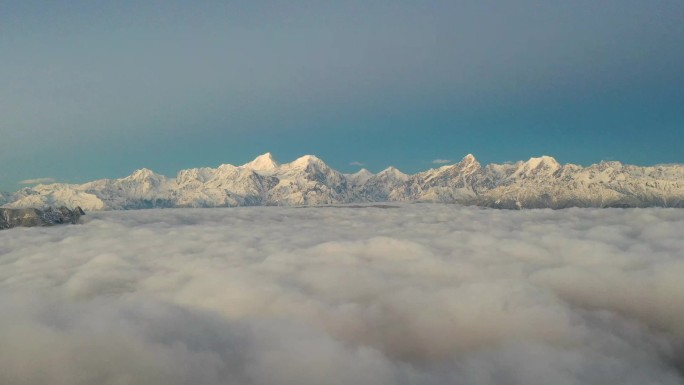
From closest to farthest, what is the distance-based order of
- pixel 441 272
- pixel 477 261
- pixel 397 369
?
pixel 397 369 → pixel 441 272 → pixel 477 261

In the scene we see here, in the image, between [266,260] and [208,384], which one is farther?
[266,260]

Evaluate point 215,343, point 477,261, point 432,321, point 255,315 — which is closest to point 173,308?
point 255,315

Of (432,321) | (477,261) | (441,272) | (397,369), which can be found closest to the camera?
(397,369)

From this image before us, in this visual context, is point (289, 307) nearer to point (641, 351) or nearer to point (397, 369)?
point (397, 369)

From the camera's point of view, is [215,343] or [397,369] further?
[215,343]

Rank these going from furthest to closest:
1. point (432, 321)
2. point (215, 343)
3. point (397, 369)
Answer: point (432, 321)
point (215, 343)
point (397, 369)

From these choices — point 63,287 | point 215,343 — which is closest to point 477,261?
point 215,343

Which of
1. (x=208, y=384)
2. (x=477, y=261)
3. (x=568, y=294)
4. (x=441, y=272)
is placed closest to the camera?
(x=208, y=384)

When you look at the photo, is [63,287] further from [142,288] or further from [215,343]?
[215,343]
